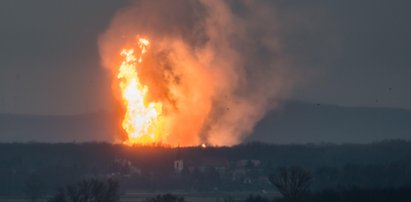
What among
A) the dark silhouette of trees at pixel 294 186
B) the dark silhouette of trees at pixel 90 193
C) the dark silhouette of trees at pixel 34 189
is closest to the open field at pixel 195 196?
the dark silhouette of trees at pixel 34 189

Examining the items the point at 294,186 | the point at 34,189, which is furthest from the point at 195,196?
the point at 294,186

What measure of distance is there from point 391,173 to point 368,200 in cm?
3487

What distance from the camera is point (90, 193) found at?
534ft

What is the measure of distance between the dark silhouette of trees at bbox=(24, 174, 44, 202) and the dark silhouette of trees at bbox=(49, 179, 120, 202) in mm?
13146

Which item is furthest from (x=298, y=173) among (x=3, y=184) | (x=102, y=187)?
(x=3, y=184)

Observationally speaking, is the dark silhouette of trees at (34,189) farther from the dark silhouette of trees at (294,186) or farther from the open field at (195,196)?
the dark silhouette of trees at (294,186)

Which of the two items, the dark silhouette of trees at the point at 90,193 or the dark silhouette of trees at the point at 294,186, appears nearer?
the dark silhouette of trees at the point at 294,186

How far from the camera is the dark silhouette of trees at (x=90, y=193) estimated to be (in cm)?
16088

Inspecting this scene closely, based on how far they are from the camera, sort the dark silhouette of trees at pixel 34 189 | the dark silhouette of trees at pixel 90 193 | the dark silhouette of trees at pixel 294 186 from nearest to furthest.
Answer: the dark silhouette of trees at pixel 294 186, the dark silhouette of trees at pixel 90 193, the dark silhouette of trees at pixel 34 189

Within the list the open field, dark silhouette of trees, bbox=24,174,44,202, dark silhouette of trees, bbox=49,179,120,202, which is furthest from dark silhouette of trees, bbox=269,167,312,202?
dark silhouette of trees, bbox=24,174,44,202

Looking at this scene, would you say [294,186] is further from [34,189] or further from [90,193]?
[34,189]

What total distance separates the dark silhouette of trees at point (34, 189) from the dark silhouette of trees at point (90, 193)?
1315cm

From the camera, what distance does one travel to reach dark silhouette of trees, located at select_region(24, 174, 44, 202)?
598ft

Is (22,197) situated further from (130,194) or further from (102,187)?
(102,187)
